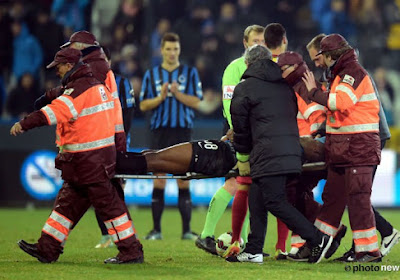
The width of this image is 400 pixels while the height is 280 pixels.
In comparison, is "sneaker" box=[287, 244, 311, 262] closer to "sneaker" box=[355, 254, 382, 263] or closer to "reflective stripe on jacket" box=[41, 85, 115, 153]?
"sneaker" box=[355, 254, 382, 263]

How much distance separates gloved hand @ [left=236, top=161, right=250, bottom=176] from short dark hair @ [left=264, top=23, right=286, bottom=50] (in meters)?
1.42

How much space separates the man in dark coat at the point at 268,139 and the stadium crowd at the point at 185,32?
7.15 m

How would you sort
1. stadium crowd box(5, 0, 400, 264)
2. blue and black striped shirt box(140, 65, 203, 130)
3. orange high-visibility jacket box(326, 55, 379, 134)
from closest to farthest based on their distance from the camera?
1. stadium crowd box(5, 0, 400, 264)
2. orange high-visibility jacket box(326, 55, 379, 134)
3. blue and black striped shirt box(140, 65, 203, 130)

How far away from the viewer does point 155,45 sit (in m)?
15.5

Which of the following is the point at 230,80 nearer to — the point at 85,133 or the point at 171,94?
the point at 85,133

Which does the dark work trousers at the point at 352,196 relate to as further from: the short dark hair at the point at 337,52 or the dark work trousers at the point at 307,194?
the short dark hair at the point at 337,52

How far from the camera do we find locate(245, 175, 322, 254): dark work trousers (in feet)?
25.3

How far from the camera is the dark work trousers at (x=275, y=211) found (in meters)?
7.73

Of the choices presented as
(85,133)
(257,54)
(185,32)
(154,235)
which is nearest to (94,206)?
(85,133)

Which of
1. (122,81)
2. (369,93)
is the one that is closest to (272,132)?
(369,93)

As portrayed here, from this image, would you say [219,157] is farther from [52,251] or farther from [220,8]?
[220,8]

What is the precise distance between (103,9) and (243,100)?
8.31 m

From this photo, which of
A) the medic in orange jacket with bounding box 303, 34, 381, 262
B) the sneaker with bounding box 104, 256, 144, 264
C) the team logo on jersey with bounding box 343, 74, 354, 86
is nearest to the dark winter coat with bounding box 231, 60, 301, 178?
the medic in orange jacket with bounding box 303, 34, 381, 262

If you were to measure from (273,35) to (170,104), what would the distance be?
102 inches
